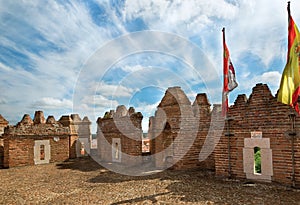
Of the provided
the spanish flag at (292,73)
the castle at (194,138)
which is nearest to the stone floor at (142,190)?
the castle at (194,138)

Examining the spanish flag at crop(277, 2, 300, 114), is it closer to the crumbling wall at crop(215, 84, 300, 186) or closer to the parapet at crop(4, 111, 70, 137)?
the crumbling wall at crop(215, 84, 300, 186)

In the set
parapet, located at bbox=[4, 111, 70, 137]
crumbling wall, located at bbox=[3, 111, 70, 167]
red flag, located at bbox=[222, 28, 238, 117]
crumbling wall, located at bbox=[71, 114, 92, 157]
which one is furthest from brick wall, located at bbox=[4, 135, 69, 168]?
red flag, located at bbox=[222, 28, 238, 117]

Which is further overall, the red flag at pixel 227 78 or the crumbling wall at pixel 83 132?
the crumbling wall at pixel 83 132

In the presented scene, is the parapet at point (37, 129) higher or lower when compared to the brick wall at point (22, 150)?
higher

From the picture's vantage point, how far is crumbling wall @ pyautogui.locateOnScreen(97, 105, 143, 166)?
1551cm

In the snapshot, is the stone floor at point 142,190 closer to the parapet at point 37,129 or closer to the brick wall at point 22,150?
the brick wall at point 22,150

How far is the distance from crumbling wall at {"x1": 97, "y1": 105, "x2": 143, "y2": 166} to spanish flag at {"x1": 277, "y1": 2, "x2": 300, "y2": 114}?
10.4 m

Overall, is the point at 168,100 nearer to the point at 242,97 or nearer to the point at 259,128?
the point at 242,97

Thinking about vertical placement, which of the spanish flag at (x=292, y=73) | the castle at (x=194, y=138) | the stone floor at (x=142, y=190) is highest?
the spanish flag at (x=292, y=73)

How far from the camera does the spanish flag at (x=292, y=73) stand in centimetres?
655

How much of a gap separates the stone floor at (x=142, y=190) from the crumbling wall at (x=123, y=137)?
386cm

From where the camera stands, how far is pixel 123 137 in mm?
16000

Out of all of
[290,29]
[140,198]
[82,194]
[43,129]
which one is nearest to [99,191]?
[82,194]

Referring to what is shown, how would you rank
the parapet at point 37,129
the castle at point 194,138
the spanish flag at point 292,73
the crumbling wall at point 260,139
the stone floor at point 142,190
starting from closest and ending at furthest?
1. the spanish flag at point 292,73
2. the stone floor at point 142,190
3. the crumbling wall at point 260,139
4. the castle at point 194,138
5. the parapet at point 37,129
